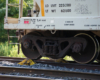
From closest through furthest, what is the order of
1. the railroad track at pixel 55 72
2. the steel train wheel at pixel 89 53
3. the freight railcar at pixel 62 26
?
the railroad track at pixel 55 72, the freight railcar at pixel 62 26, the steel train wheel at pixel 89 53

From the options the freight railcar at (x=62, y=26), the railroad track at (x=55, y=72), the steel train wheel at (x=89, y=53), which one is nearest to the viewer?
the railroad track at (x=55, y=72)

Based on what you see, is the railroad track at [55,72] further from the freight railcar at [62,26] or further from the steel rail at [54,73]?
the freight railcar at [62,26]

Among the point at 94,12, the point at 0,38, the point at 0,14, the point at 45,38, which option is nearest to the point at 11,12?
the point at 0,14

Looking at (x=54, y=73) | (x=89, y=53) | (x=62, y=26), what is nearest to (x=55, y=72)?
(x=54, y=73)

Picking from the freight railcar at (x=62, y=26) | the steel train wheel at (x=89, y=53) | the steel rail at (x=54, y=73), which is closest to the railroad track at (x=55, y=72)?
the steel rail at (x=54, y=73)

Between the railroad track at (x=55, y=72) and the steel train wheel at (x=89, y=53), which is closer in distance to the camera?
the railroad track at (x=55, y=72)

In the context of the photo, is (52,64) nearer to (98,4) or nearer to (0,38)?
(98,4)

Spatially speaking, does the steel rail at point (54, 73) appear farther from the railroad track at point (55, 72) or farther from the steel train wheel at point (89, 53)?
the steel train wheel at point (89, 53)

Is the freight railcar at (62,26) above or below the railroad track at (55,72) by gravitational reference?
above

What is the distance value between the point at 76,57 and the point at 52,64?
952 millimetres

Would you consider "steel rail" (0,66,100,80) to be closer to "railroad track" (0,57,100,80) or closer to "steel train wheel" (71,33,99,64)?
"railroad track" (0,57,100,80)

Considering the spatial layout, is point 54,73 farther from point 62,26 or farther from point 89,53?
point 89,53

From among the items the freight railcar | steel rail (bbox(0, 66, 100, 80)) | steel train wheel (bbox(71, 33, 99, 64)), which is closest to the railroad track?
steel rail (bbox(0, 66, 100, 80))

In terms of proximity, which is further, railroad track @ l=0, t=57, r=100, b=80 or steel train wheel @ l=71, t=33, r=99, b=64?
steel train wheel @ l=71, t=33, r=99, b=64
